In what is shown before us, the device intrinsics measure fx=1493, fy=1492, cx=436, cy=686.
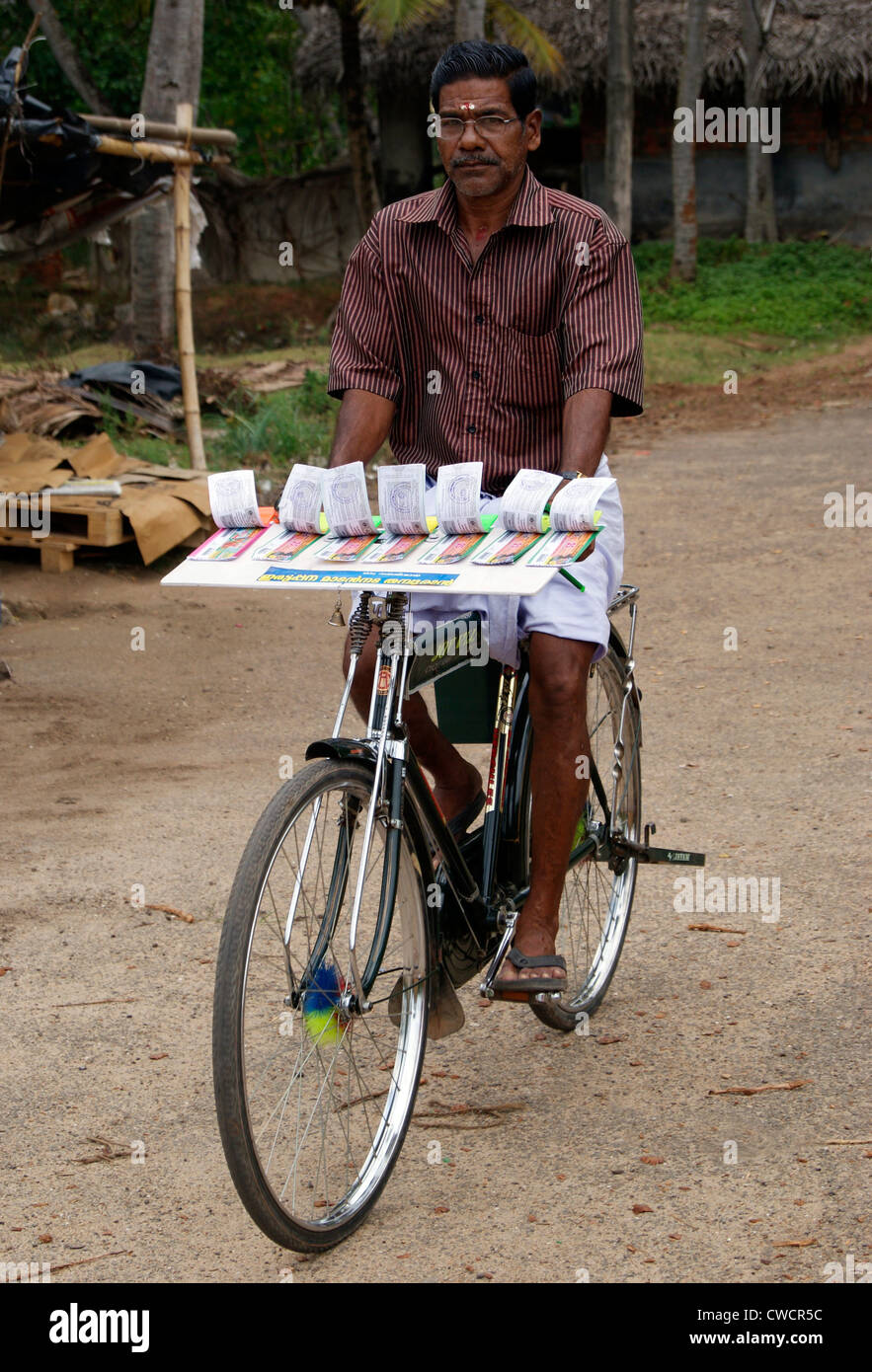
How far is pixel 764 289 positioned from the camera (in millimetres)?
19469

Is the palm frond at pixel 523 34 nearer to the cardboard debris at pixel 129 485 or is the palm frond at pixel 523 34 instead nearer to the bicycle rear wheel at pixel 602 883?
the cardboard debris at pixel 129 485

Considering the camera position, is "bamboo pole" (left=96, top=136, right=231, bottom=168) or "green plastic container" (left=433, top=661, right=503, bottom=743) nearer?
Answer: "green plastic container" (left=433, top=661, right=503, bottom=743)

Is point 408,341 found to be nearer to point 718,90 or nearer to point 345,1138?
point 345,1138

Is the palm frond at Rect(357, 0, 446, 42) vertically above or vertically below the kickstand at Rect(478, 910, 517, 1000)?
above

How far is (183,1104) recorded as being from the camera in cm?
313

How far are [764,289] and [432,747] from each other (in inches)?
697

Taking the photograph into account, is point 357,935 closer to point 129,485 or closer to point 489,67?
point 489,67

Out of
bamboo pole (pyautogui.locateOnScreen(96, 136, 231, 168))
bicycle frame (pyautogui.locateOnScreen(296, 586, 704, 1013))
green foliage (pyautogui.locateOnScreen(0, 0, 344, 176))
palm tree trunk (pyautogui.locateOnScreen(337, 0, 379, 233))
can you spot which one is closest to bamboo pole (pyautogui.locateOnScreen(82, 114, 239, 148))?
bamboo pole (pyautogui.locateOnScreen(96, 136, 231, 168))

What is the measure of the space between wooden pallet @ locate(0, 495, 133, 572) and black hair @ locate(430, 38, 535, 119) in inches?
203

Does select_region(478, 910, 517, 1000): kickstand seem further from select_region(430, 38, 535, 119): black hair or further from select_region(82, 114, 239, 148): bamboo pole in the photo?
select_region(82, 114, 239, 148): bamboo pole

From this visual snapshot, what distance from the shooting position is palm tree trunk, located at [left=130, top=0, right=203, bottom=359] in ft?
43.8

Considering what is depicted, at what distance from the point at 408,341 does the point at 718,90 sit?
73.3 ft

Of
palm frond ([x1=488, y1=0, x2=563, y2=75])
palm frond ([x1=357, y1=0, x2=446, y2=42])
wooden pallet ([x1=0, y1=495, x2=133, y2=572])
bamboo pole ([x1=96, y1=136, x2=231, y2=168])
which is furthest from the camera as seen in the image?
palm frond ([x1=488, y1=0, x2=563, y2=75])

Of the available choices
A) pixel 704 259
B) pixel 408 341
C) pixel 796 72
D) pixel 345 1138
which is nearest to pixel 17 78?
pixel 408 341
